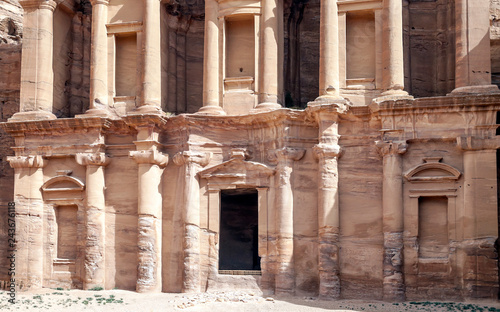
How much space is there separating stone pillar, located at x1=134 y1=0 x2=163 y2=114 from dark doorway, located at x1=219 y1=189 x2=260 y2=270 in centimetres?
520

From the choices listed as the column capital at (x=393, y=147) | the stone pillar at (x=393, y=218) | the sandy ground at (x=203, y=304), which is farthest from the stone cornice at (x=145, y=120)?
the column capital at (x=393, y=147)

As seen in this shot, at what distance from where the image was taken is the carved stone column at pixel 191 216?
21000 mm

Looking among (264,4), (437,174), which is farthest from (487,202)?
(264,4)

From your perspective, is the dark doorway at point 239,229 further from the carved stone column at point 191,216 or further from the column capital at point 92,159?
the column capital at point 92,159

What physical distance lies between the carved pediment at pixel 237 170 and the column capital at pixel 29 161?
16.7 feet

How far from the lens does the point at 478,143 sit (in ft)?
63.1

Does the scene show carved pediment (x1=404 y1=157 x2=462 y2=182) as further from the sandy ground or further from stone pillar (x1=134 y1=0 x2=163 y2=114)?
stone pillar (x1=134 y1=0 x2=163 y2=114)

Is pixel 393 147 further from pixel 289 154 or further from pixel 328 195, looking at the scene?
pixel 289 154

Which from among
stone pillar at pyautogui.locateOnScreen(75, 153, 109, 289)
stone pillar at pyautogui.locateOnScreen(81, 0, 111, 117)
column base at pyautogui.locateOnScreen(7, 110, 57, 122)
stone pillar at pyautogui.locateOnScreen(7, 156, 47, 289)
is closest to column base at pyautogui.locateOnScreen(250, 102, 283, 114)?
stone pillar at pyautogui.locateOnScreen(81, 0, 111, 117)

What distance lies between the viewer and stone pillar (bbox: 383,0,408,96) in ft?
66.4

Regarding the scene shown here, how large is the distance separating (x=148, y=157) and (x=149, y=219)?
5.99ft

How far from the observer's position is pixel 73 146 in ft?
74.1

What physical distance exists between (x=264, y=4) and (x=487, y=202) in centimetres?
848

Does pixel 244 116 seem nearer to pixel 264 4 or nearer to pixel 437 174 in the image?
pixel 264 4
